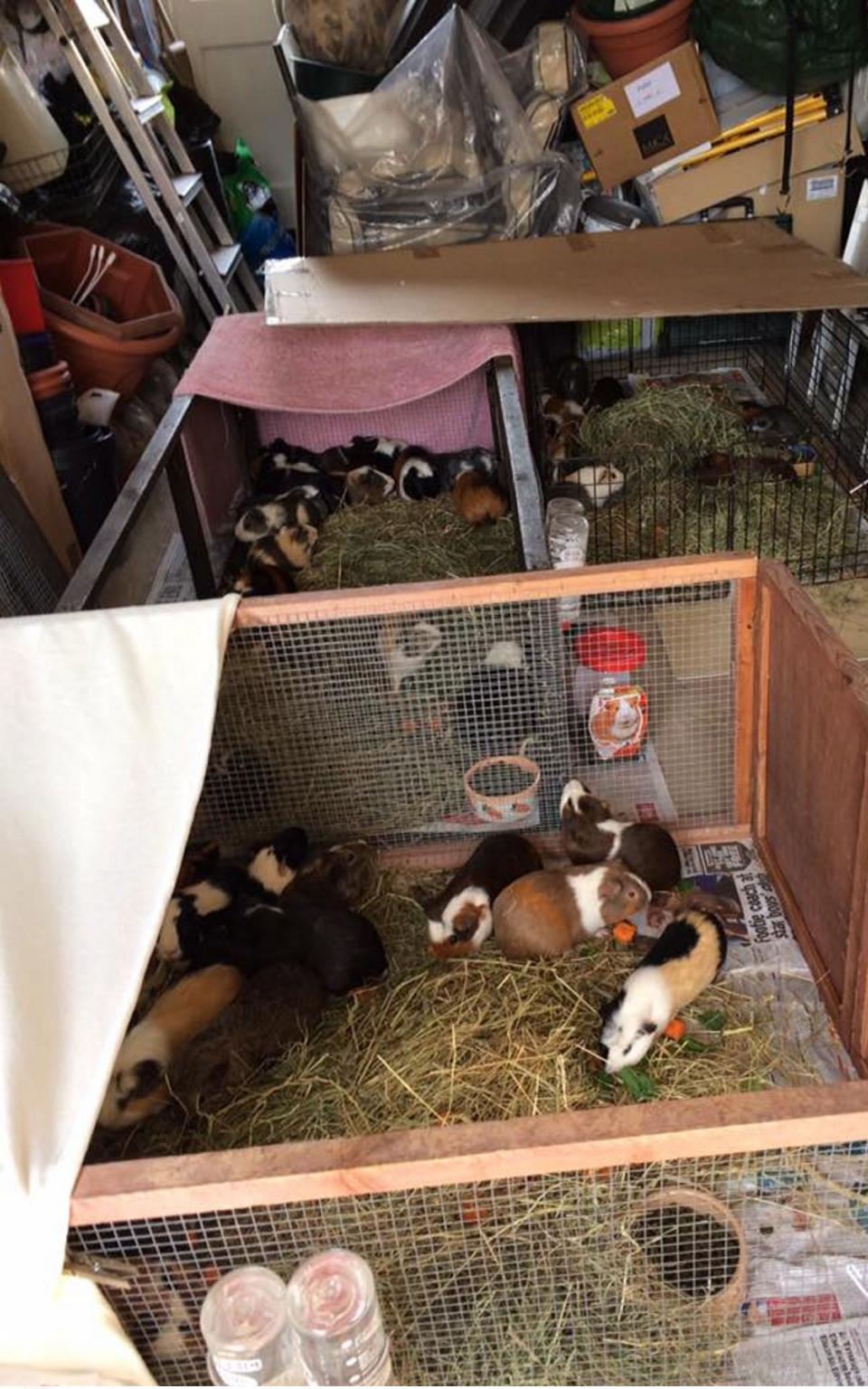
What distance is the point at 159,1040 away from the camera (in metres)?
1.71

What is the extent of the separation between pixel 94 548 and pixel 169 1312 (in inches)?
51.8

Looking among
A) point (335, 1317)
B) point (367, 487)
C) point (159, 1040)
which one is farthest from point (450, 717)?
point (367, 487)

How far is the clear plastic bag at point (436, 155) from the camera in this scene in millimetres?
4086

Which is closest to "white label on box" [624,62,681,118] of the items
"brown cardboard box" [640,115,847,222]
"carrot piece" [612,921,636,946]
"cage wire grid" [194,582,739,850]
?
"brown cardboard box" [640,115,847,222]

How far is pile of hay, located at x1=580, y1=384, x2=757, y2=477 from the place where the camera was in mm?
3627

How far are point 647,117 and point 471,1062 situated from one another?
400cm

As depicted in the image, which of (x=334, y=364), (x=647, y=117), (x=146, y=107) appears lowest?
(x=334, y=364)

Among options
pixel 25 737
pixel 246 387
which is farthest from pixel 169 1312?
pixel 246 387

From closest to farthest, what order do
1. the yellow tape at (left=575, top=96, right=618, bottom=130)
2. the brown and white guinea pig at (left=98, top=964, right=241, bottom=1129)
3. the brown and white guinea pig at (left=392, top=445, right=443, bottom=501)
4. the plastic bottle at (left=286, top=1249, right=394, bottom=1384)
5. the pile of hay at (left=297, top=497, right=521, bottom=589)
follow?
the plastic bottle at (left=286, top=1249, right=394, bottom=1384), the brown and white guinea pig at (left=98, top=964, right=241, bottom=1129), the pile of hay at (left=297, top=497, right=521, bottom=589), the brown and white guinea pig at (left=392, top=445, right=443, bottom=501), the yellow tape at (left=575, top=96, right=618, bottom=130)

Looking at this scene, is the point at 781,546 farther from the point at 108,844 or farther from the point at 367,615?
the point at 108,844

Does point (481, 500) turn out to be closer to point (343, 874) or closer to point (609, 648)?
point (609, 648)

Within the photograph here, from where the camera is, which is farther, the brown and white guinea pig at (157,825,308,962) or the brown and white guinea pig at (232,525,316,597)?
the brown and white guinea pig at (232,525,316,597)

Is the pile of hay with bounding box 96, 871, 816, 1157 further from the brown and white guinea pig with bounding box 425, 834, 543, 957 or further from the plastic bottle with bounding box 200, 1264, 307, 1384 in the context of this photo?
the plastic bottle with bounding box 200, 1264, 307, 1384

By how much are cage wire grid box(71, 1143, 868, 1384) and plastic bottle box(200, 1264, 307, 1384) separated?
142mm
